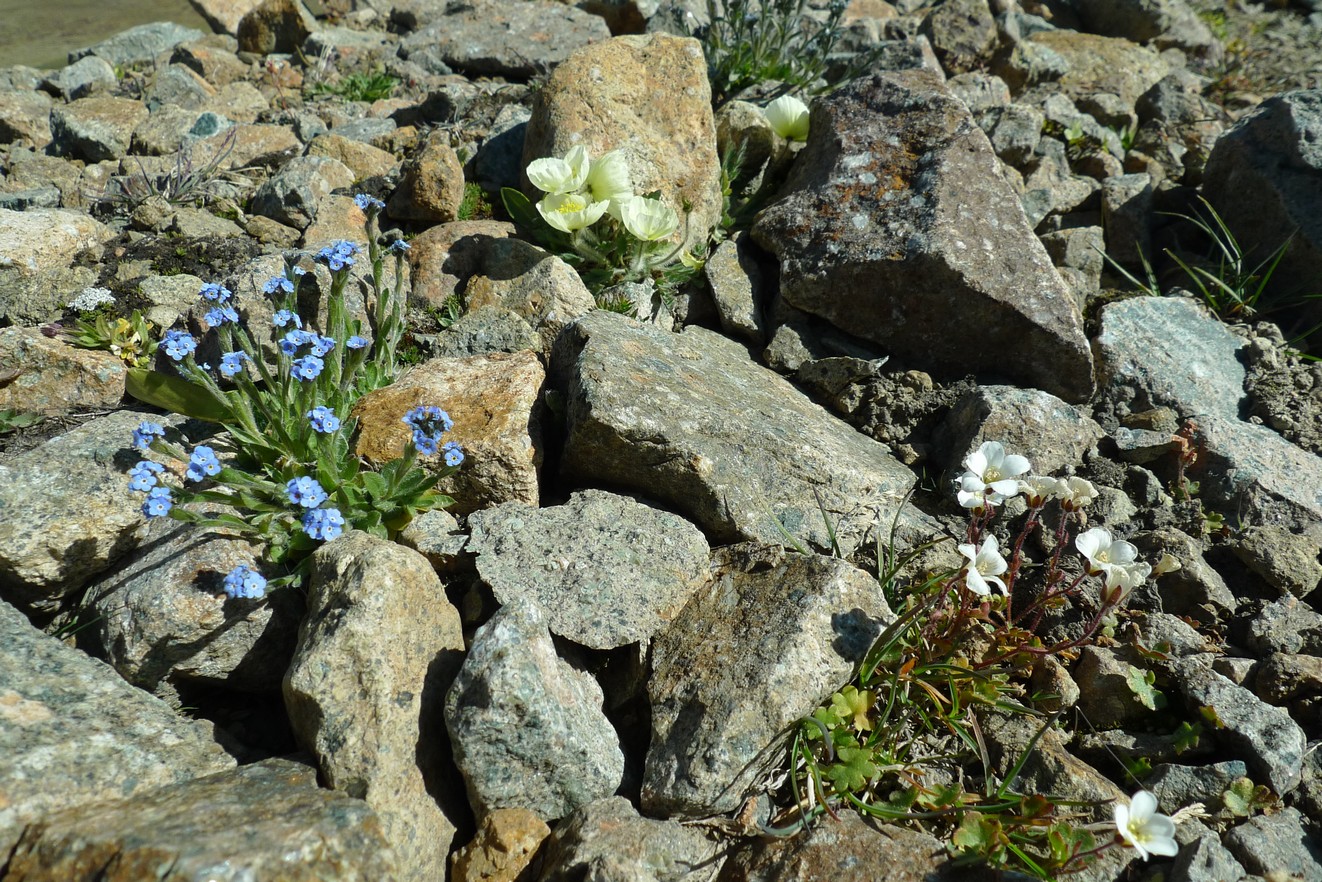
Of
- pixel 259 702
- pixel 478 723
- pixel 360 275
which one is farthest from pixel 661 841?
pixel 360 275

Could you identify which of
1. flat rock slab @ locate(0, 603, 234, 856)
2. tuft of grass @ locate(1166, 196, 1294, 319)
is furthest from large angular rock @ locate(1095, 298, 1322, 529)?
flat rock slab @ locate(0, 603, 234, 856)

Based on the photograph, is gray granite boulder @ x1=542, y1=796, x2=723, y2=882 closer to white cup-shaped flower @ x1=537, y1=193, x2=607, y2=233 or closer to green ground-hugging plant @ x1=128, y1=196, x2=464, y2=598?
green ground-hugging plant @ x1=128, y1=196, x2=464, y2=598

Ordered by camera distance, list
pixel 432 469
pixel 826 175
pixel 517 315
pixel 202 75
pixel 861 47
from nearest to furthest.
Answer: pixel 432 469 < pixel 517 315 < pixel 826 175 < pixel 861 47 < pixel 202 75

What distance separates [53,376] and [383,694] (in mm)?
2548

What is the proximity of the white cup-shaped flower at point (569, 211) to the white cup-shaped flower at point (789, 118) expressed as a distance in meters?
1.60

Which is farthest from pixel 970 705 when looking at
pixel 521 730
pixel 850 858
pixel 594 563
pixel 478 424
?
pixel 478 424

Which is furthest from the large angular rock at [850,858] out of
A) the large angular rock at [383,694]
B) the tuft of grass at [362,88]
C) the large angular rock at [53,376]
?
the tuft of grass at [362,88]

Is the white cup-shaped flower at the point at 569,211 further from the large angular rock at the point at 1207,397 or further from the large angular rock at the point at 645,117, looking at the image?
the large angular rock at the point at 1207,397

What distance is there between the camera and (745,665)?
3217 mm

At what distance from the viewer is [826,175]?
5051 mm

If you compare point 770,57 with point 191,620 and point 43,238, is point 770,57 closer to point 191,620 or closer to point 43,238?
point 43,238

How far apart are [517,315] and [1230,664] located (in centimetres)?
354

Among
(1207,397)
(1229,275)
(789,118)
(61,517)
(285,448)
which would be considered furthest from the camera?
(789,118)

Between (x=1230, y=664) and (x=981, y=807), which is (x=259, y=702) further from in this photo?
(x=1230, y=664)
